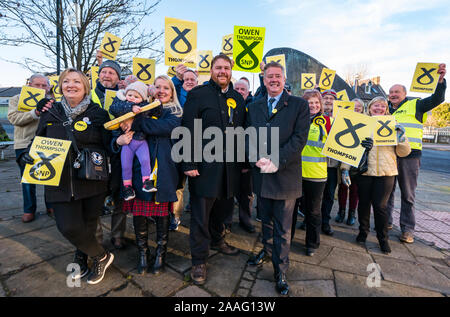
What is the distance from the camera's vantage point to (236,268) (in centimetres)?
274

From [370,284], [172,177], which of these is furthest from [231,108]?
[370,284]

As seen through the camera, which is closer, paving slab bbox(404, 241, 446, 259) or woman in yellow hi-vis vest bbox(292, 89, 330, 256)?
woman in yellow hi-vis vest bbox(292, 89, 330, 256)

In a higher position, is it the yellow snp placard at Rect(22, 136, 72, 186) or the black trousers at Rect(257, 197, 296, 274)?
the yellow snp placard at Rect(22, 136, 72, 186)

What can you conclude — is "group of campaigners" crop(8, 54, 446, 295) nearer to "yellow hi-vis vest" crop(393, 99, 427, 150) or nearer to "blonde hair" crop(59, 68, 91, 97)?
"blonde hair" crop(59, 68, 91, 97)

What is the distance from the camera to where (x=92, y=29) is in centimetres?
871

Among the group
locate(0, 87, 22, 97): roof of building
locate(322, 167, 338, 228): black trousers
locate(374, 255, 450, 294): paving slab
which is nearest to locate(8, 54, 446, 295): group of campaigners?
locate(322, 167, 338, 228): black trousers

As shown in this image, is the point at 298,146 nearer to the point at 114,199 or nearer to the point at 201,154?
the point at 201,154

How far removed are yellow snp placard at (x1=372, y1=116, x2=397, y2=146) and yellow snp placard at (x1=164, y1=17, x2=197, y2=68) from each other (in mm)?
3484

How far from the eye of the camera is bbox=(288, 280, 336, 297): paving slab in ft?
7.61

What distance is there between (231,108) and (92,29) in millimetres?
9114

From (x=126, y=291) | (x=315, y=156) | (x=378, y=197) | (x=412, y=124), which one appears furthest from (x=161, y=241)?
(x=412, y=124)

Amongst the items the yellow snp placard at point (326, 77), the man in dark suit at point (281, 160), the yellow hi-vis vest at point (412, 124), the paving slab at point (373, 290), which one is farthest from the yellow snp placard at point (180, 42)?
the paving slab at point (373, 290)

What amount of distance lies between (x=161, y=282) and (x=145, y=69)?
4.28 metres

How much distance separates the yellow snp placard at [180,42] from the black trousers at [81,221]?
131 inches
